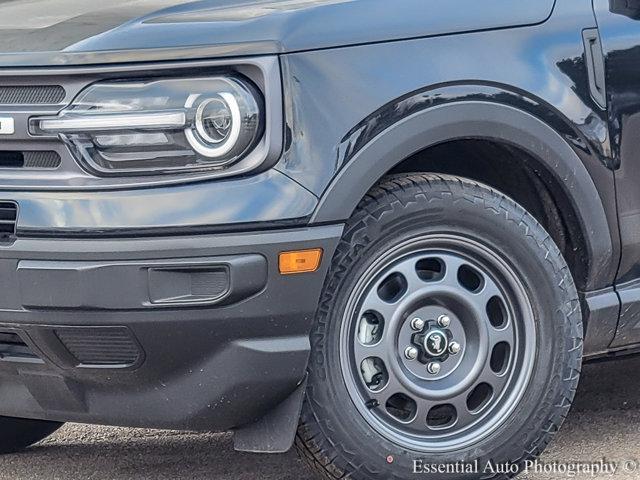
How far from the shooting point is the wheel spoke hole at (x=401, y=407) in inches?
131

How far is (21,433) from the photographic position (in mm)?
4176

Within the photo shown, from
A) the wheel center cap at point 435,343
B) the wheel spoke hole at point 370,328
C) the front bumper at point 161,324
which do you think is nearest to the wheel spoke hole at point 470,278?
the wheel center cap at point 435,343

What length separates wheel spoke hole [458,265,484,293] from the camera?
3348 millimetres

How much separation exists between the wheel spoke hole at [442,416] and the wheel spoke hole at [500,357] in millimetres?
160

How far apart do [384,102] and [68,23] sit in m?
0.80

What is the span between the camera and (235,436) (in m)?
3.22

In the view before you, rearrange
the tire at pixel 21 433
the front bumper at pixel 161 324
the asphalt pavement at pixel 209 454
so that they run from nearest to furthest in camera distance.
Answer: the front bumper at pixel 161 324 → the asphalt pavement at pixel 209 454 → the tire at pixel 21 433

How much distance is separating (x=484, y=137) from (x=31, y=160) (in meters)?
1.13

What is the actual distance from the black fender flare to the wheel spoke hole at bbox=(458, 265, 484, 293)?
34cm

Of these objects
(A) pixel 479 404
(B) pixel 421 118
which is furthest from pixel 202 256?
(A) pixel 479 404

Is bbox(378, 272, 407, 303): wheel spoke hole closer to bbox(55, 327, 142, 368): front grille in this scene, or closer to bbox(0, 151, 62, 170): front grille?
bbox(55, 327, 142, 368): front grille

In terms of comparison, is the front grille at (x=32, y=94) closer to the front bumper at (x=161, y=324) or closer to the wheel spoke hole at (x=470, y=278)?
the front bumper at (x=161, y=324)

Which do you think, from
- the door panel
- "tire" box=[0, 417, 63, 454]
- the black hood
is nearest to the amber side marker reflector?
the black hood

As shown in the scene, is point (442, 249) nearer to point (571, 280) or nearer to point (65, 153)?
point (571, 280)
